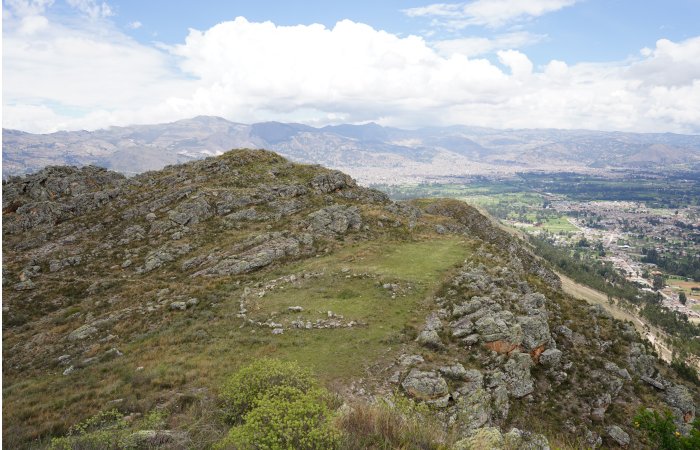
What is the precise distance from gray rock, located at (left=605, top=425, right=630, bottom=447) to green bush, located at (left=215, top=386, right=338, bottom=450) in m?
20.3

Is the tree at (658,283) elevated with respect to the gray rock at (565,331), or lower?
lower

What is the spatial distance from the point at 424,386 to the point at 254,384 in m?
10.1

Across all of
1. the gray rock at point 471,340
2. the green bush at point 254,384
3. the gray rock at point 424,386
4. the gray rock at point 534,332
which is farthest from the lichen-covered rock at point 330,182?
the green bush at point 254,384

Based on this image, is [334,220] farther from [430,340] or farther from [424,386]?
[424,386]

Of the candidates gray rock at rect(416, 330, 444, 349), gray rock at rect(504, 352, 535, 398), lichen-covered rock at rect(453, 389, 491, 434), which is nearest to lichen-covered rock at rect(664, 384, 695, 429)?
gray rock at rect(504, 352, 535, 398)

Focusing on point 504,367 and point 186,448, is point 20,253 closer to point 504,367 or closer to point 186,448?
point 186,448

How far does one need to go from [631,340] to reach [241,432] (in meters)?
33.6

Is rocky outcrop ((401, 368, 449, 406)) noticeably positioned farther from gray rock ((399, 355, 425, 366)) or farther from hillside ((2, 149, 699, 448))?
gray rock ((399, 355, 425, 366))

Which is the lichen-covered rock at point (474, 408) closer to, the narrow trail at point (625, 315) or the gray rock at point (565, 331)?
the gray rock at point (565, 331)

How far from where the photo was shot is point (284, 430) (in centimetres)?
1259

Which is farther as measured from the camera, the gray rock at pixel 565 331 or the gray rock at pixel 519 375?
the gray rock at pixel 565 331

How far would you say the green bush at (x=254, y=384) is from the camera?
1559 centimetres

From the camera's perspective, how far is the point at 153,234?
149ft

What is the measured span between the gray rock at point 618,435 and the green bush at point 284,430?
800 inches
